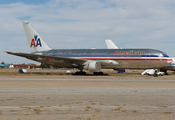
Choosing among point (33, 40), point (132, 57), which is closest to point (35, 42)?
point (33, 40)

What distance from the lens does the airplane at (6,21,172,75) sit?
111 feet

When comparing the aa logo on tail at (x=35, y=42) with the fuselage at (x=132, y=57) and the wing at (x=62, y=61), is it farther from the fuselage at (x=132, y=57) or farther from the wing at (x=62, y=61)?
the fuselage at (x=132, y=57)

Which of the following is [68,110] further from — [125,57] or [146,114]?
[125,57]

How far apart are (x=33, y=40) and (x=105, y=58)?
561 inches

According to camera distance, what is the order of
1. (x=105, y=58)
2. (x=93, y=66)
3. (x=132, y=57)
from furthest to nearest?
1. (x=105, y=58)
2. (x=132, y=57)
3. (x=93, y=66)

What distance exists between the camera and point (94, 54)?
3647 cm

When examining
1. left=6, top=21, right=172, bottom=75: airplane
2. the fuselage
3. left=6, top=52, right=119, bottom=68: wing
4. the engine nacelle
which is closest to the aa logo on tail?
left=6, top=21, right=172, bottom=75: airplane

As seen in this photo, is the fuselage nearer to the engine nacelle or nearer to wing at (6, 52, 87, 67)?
wing at (6, 52, 87, 67)

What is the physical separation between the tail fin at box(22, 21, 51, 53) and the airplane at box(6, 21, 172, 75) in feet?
0.59

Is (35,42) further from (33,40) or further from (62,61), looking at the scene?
(62,61)

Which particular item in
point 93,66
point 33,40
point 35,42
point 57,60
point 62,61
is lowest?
point 93,66

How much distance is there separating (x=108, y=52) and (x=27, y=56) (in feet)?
46.2

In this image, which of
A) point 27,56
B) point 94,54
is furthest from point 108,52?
point 27,56

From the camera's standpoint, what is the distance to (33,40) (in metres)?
40.2
